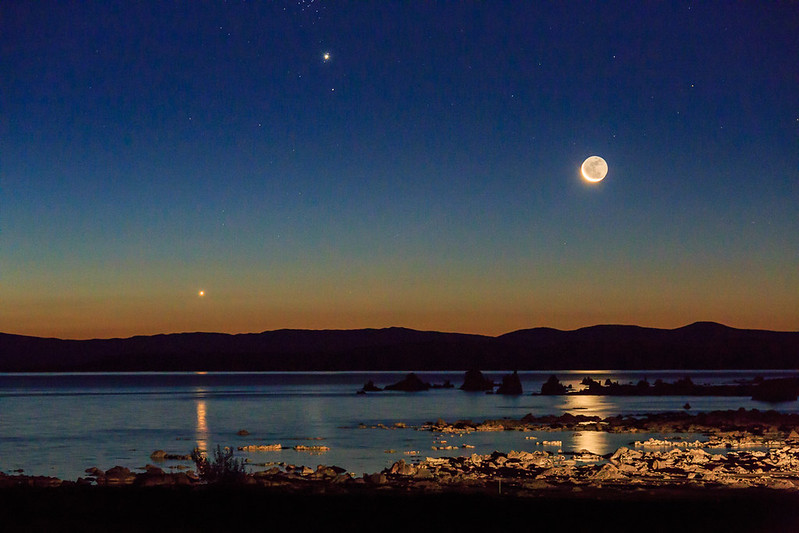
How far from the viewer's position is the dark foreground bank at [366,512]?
55.8ft

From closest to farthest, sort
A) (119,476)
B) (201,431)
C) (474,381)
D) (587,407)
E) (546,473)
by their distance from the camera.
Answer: (546,473) → (119,476) → (201,431) → (587,407) → (474,381)

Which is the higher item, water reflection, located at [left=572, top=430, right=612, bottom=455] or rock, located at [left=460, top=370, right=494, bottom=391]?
rock, located at [left=460, top=370, right=494, bottom=391]

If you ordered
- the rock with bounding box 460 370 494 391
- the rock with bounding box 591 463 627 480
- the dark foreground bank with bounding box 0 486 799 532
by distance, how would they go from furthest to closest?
the rock with bounding box 460 370 494 391, the rock with bounding box 591 463 627 480, the dark foreground bank with bounding box 0 486 799 532

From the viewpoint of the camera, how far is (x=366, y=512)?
18719 mm

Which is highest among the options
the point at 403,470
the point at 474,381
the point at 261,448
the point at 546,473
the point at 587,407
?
the point at 474,381

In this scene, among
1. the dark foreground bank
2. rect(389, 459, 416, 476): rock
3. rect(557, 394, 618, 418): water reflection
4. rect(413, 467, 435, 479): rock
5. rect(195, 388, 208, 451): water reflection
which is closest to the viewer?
the dark foreground bank

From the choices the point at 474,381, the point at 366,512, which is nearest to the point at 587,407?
the point at 474,381

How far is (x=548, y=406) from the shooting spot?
344 feet

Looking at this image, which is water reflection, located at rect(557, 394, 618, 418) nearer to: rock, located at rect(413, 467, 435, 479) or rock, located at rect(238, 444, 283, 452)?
rock, located at rect(238, 444, 283, 452)

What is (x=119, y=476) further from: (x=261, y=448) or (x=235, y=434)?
(x=235, y=434)

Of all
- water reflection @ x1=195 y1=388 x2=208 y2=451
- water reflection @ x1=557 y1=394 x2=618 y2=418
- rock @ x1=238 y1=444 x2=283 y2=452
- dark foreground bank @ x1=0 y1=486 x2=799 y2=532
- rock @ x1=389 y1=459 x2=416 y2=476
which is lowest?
water reflection @ x1=557 y1=394 x2=618 y2=418

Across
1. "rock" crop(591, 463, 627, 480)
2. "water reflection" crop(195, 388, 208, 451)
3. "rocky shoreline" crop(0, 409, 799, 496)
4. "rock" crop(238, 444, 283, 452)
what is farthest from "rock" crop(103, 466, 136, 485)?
"water reflection" crop(195, 388, 208, 451)

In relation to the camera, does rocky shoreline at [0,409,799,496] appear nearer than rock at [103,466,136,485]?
Yes

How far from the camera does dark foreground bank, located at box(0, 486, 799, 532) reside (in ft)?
55.8
